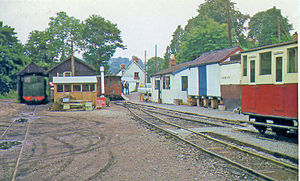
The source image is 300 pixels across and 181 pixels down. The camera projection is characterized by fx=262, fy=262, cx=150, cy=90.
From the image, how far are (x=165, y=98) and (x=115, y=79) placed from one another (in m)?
9.28

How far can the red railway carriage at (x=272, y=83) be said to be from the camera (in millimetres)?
7223

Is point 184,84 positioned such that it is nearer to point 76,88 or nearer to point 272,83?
point 76,88

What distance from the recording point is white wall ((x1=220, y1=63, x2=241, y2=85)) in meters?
15.7

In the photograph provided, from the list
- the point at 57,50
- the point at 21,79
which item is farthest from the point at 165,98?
the point at 57,50

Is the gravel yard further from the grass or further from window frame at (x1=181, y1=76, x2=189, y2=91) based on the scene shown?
the grass

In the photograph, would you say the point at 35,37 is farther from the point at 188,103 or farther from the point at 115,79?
the point at 188,103

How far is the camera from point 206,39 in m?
37.2

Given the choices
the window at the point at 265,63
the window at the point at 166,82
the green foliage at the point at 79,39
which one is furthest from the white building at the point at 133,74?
the window at the point at 265,63

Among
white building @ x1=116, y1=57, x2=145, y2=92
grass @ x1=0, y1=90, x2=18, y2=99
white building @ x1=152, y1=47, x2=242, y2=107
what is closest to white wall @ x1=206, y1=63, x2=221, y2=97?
white building @ x1=152, y1=47, x2=242, y2=107

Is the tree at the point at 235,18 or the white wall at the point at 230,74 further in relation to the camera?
the tree at the point at 235,18

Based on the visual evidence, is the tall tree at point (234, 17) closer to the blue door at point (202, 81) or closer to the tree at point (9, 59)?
the blue door at point (202, 81)

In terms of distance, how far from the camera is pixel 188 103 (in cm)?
2256

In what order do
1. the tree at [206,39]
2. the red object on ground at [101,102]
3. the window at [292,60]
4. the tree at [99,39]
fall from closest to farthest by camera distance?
the window at [292,60], the red object on ground at [101,102], the tree at [206,39], the tree at [99,39]

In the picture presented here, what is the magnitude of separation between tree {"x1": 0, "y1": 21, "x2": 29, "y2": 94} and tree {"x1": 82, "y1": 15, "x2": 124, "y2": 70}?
12806 millimetres
